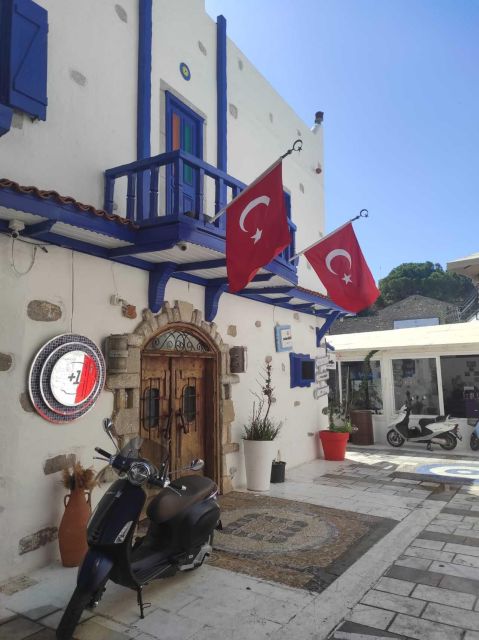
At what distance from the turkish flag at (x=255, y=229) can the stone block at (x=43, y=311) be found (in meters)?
1.65

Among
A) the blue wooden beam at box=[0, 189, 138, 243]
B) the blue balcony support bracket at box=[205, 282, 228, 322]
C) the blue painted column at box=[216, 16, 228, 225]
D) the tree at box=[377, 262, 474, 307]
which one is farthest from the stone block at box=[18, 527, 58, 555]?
the tree at box=[377, 262, 474, 307]

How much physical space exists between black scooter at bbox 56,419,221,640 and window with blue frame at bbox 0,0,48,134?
2.98 meters

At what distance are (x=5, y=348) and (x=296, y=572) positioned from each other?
3102mm

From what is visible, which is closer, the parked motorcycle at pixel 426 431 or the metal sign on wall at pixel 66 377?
the metal sign on wall at pixel 66 377

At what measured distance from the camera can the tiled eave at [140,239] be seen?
378 centimetres

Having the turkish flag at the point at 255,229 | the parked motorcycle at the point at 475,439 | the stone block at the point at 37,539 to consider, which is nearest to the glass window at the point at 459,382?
the parked motorcycle at the point at 475,439

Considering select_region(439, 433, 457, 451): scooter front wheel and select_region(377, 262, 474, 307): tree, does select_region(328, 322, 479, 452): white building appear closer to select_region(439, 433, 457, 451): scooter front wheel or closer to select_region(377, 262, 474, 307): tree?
select_region(439, 433, 457, 451): scooter front wheel

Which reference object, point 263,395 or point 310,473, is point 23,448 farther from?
point 310,473

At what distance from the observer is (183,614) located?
3.29 m

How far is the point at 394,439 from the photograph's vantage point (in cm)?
1136

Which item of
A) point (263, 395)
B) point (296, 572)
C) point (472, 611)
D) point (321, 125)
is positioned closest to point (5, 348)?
point (296, 572)

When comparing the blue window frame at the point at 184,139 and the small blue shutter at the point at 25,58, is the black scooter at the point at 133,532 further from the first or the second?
the blue window frame at the point at 184,139

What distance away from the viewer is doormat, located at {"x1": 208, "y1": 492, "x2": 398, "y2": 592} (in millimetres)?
4031

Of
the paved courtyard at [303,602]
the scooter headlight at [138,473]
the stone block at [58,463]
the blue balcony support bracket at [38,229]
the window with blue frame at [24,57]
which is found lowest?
the paved courtyard at [303,602]
